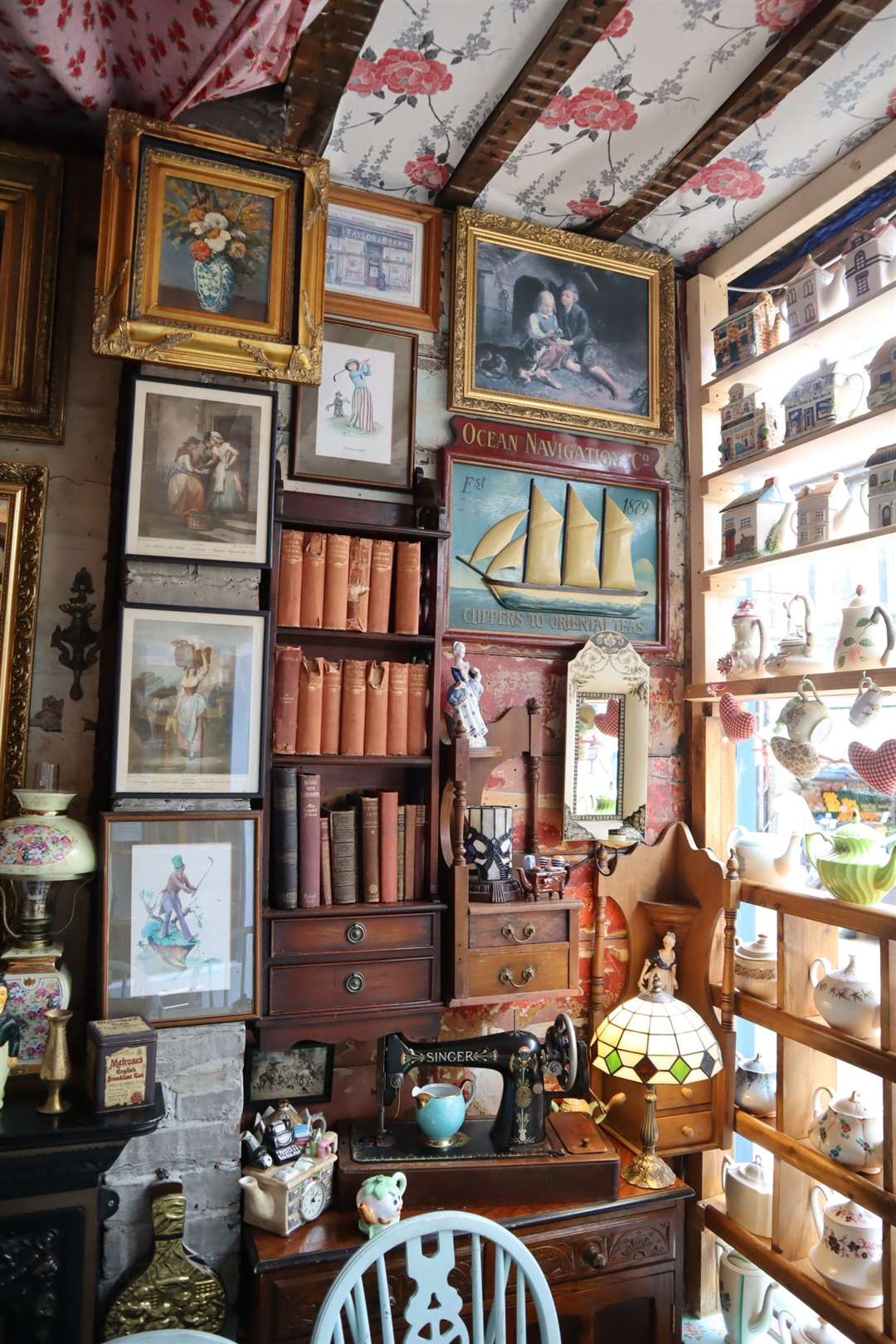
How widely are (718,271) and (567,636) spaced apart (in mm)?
1467

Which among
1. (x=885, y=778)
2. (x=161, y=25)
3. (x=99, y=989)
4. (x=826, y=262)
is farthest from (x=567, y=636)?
(x=161, y=25)

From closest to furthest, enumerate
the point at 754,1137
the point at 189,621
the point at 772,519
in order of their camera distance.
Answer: the point at 189,621 → the point at 754,1137 → the point at 772,519

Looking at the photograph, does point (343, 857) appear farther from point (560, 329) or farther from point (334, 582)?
point (560, 329)

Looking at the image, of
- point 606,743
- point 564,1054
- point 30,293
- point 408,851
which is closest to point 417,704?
point 408,851

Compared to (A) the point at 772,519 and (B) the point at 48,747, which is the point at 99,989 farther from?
(A) the point at 772,519

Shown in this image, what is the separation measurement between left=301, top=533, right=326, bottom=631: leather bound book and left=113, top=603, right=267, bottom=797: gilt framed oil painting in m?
0.19

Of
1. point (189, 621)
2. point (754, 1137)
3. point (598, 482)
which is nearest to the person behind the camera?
point (189, 621)

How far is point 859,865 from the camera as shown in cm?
235

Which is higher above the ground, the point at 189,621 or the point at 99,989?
the point at 189,621

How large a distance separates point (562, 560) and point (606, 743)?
64 centimetres

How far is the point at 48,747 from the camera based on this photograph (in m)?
2.41

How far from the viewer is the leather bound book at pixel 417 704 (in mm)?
2561

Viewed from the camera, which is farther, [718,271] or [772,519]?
[718,271]

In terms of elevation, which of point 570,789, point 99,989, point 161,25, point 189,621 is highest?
point 161,25
